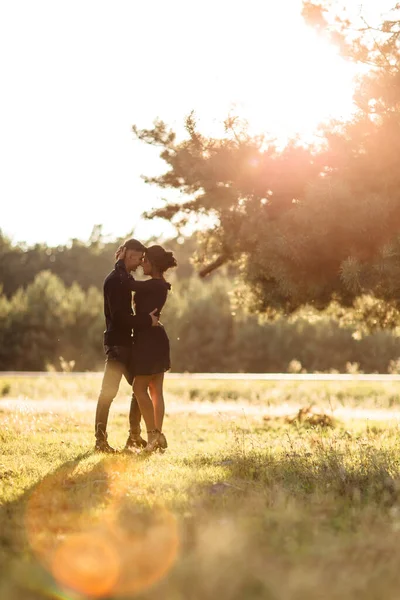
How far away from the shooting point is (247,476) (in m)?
7.32

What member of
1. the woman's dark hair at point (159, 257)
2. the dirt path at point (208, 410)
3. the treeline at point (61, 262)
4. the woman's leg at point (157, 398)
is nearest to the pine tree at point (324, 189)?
the woman's dark hair at point (159, 257)

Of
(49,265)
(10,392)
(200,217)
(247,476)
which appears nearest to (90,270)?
(49,265)

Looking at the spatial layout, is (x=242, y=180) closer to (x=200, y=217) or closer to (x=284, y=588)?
(x=200, y=217)

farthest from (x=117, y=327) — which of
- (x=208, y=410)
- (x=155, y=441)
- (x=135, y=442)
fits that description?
(x=208, y=410)

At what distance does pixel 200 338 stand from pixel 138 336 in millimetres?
43029

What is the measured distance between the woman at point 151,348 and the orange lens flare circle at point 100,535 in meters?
1.88

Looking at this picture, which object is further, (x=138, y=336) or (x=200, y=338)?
(x=200, y=338)

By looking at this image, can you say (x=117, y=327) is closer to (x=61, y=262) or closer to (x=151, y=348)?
(x=151, y=348)

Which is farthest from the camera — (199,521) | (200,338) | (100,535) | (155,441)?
(200,338)

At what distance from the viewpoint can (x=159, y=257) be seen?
9266 millimetres

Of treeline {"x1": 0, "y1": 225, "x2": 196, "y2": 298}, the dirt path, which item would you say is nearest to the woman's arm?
the dirt path

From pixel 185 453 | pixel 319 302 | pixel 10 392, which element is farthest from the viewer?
pixel 10 392

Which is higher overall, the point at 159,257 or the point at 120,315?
the point at 159,257

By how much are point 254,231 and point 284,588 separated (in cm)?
646
